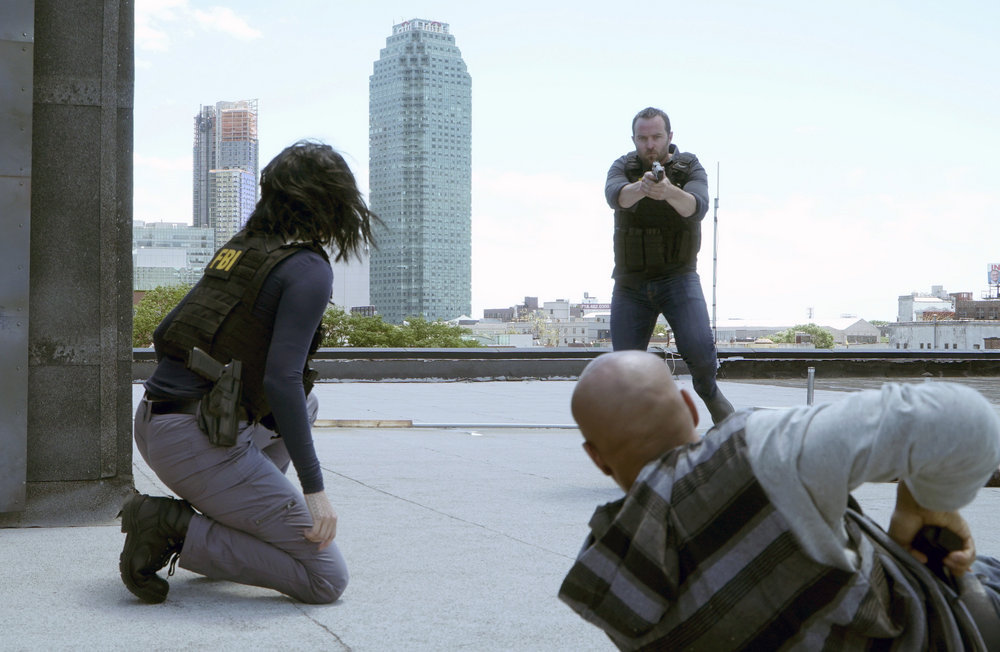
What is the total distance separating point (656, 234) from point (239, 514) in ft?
9.31

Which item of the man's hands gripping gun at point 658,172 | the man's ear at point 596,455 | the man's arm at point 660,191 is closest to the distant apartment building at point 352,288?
the man's arm at point 660,191

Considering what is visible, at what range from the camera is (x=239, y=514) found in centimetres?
303

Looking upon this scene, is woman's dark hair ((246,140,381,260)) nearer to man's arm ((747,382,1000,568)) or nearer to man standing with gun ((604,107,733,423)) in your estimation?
man's arm ((747,382,1000,568))

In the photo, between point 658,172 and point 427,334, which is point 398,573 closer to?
point 658,172

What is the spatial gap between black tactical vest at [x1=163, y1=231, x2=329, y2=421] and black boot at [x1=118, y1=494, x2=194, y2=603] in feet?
1.27

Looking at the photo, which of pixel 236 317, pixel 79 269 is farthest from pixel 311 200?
pixel 79 269

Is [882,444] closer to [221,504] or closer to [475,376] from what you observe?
[221,504]

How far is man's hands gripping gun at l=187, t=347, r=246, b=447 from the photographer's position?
290cm

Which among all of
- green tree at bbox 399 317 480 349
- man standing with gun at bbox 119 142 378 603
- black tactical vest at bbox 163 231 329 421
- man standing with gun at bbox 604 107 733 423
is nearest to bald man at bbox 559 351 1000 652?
man standing with gun at bbox 119 142 378 603

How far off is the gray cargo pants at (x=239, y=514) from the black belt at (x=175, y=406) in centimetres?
2

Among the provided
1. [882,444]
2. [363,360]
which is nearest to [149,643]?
[882,444]

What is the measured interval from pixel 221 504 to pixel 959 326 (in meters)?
140

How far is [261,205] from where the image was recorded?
309 centimetres

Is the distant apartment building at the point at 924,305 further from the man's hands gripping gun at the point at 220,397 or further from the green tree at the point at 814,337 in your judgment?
the man's hands gripping gun at the point at 220,397
